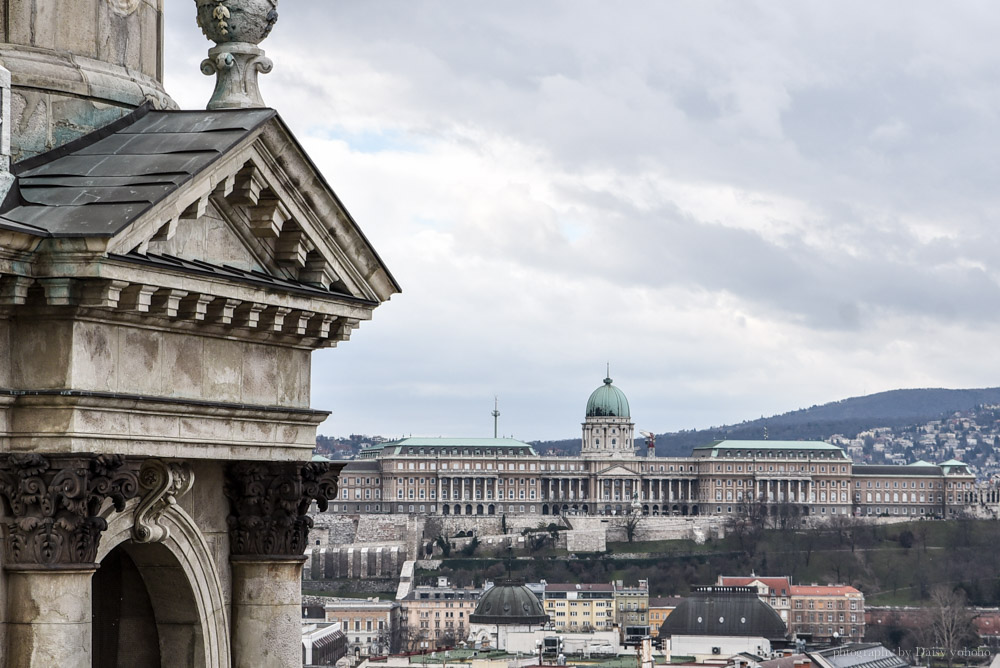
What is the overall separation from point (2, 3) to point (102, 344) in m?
2.46

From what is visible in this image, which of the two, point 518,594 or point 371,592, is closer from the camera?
point 518,594

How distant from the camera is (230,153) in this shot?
1180 cm

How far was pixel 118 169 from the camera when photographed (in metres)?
11.7

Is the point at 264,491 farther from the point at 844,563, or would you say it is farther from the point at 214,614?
the point at 844,563

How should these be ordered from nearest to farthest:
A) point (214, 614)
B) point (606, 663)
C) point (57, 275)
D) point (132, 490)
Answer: point (57, 275)
point (132, 490)
point (214, 614)
point (606, 663)

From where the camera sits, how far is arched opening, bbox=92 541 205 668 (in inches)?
506

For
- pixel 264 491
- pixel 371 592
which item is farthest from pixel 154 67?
pixel 371 592

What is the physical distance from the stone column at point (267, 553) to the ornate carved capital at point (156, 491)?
0.72 meters

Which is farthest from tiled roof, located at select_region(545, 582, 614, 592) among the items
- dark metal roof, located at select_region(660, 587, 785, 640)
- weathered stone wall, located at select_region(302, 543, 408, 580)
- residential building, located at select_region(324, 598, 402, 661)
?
weathered stone wall, located at select_region(302, 543, 408, 580)

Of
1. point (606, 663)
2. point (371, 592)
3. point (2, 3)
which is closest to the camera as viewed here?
point (2, 3)

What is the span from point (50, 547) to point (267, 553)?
2.46 m

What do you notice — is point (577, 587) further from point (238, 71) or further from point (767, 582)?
point (238, 71)

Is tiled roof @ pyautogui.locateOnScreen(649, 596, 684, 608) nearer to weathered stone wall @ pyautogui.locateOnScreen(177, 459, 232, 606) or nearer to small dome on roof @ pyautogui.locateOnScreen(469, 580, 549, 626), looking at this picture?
small dome on roof @ pyautogui.locateOnScreen(469, 580, 549, 626)

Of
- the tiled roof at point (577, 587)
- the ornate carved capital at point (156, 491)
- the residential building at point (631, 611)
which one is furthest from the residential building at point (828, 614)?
the ornate carved capital at point (156, 491)
